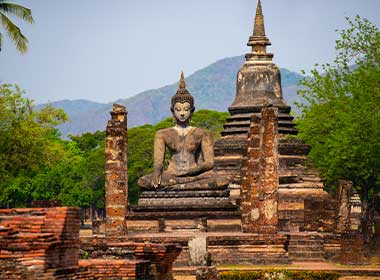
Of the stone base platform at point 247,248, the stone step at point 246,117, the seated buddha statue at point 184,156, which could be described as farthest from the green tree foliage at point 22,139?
the stone base platform at point 247,248

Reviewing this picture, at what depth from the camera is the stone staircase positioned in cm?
3584

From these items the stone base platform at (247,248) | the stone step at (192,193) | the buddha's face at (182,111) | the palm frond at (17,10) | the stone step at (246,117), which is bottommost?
the stone base platform at (247,248)

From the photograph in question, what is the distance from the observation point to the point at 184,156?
3828cm

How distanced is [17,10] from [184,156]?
766 cm

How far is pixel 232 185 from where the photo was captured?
44.2m

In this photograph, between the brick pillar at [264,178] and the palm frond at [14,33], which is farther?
the palm frond at [14,33]

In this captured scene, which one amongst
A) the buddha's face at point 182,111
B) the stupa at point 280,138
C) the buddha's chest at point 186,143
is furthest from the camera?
the stupa at point 280,138

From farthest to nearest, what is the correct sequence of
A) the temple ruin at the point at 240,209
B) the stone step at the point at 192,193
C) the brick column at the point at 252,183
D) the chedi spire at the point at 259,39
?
the chedi spire at the point at 259,39
the stone step at the point at 192,193
the brick column at the point at 252,183
the temple ruin at the point at 240,209

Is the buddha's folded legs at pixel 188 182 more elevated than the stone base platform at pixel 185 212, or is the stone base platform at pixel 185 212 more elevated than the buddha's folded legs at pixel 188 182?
the buddha's folded legs at pixel 188 182

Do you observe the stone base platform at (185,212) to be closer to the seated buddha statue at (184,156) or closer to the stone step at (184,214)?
the stone step at (184,214)

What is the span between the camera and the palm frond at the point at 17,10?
1673 inches

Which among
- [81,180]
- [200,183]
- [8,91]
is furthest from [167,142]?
[81,180]

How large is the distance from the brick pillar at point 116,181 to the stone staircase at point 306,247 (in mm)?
4901

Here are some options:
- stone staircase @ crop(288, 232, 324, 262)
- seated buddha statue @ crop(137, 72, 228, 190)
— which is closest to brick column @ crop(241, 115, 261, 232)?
stone staircase @ crop(288, 232, 324, 262)
